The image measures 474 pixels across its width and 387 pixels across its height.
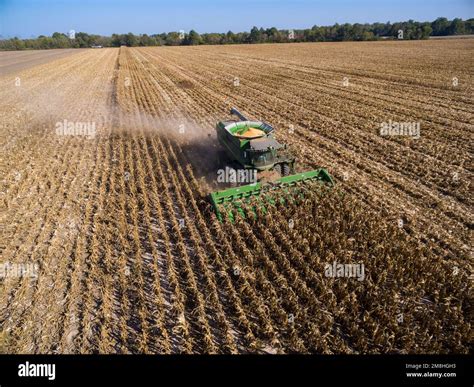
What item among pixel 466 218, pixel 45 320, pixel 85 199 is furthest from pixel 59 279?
pixel 466 218

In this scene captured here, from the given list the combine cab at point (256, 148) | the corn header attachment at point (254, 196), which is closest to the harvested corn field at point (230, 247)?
the corn header attachment at point (254, 196)

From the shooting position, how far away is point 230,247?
7438 millimetres

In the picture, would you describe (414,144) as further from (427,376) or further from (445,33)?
(445,33)

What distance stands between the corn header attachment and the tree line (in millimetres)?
98924

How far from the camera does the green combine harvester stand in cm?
855

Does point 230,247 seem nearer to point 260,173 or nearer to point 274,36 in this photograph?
point 260,173

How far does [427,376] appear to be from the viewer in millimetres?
4293

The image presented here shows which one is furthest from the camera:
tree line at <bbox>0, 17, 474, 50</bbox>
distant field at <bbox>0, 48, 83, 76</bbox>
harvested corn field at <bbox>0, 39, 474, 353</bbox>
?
tree line at <bbox>0, 17, 474, 50</bbox>

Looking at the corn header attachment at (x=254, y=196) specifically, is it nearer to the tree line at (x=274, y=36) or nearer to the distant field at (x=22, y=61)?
the distant field at (x=22, y=61)

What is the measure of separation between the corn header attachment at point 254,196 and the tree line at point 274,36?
98924mm

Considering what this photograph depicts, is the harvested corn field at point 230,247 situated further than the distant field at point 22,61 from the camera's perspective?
No

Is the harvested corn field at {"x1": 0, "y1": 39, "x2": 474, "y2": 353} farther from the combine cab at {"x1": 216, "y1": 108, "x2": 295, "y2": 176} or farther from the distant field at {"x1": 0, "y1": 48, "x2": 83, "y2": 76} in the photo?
the distant field at {"x1": 0, "y1": 48, "x2": 83, "y2": 76}

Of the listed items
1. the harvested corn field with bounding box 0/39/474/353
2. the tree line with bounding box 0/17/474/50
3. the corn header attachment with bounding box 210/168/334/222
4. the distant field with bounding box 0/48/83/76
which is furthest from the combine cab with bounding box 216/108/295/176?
the tree line with bounding box 0/17/474/50

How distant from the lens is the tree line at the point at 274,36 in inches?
4053
